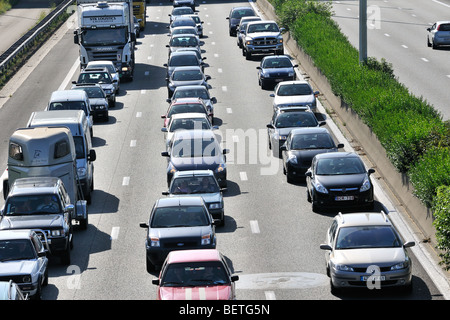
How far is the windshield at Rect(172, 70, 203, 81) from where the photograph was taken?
46.7 meters

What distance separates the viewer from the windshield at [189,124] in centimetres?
3594

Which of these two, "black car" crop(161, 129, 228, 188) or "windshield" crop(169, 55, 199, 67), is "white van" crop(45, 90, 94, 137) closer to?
"black car" crop(161, 129, 228, 188)

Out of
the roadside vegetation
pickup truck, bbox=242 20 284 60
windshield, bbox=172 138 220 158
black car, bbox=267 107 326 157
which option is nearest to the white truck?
pickup truck, bbox=242 20 284 60

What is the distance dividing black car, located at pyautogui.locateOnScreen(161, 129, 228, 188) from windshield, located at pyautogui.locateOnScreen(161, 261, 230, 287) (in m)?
11.9

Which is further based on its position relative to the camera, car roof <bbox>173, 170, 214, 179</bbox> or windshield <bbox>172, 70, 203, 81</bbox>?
windshield <bbox>172, 70, 203, 81</bbox>

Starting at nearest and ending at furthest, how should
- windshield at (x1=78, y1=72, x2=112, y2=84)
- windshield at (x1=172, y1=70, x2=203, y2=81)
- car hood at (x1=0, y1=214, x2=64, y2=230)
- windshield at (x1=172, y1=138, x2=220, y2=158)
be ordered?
car hood at (x1=0, y1=214, x2=64, y2=230) → windshield at (x1=172, y1=138, x2=220, y2=158) → windshield at (x1=172, y1=70, x2=203, y2=81) → windshield at (x1=78, y1=72, x2=112, y2=84)

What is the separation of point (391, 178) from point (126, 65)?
81.0ft

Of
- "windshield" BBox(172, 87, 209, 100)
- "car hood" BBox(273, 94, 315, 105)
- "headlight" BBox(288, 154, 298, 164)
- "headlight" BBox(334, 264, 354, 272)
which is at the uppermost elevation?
"headlight" BBox(334, 264, 354, 272)

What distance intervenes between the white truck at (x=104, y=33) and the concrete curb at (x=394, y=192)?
11.2 metres

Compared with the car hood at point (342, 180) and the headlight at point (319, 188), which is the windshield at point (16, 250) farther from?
the car hood at point (342, 180)

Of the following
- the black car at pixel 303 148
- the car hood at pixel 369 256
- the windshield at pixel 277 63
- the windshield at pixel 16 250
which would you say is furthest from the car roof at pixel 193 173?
the windshield at pixel 277 63

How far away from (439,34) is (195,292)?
41.1m

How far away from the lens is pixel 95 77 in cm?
4719

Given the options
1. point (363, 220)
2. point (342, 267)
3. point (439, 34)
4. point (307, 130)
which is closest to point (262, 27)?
point (439, 34)
